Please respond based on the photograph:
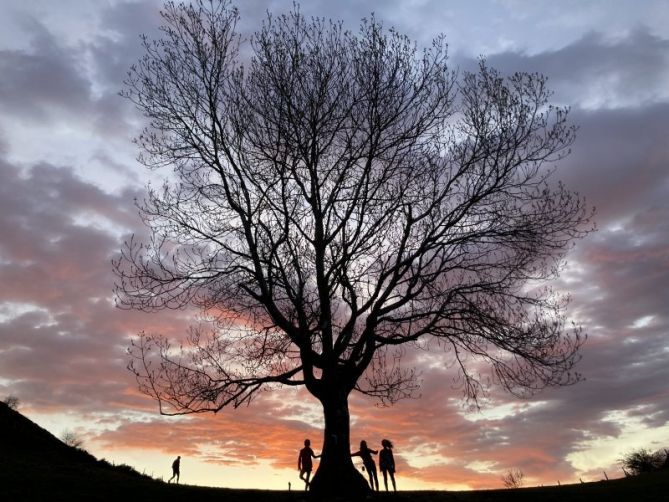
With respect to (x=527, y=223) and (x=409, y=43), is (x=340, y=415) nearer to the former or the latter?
(x=527, y=223)

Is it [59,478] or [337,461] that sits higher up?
[59,478]

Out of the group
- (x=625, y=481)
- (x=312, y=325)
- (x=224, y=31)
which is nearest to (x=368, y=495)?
(x=312, y=325)

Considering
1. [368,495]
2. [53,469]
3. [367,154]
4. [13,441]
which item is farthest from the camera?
[13,441]

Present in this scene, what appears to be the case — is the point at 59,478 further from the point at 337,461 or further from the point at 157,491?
the point at 337,461

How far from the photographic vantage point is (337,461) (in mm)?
17953

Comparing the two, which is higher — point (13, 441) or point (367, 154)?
point (367, 154)

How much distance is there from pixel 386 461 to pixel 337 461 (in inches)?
146

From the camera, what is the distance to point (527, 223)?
19359mm

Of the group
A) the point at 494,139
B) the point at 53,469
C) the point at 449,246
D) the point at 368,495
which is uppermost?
the point at 494,139

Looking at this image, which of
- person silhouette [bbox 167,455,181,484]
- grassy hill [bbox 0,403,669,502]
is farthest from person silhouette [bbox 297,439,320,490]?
person silhouette [bbox 167,455,181,484]

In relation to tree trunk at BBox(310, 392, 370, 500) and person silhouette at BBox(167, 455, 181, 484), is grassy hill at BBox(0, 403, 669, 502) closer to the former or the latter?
tree trunk at BBox(310, 392, 370, 500)

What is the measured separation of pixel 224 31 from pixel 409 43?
634cm

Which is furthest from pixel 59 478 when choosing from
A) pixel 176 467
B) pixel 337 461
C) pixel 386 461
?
pixel 386 461

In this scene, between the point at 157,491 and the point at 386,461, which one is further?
the point at 386,461
